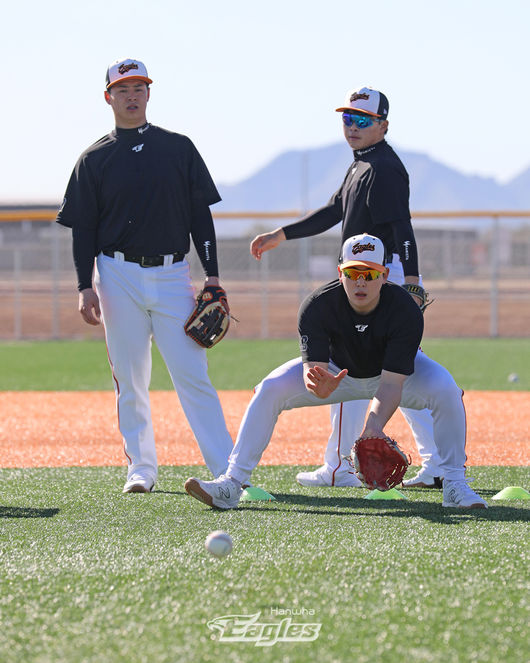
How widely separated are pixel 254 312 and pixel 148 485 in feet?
79.5

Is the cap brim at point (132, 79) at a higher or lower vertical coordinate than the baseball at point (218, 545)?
higher

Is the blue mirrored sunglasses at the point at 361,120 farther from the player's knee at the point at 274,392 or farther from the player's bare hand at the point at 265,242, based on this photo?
the player's knee at the point at 274,392

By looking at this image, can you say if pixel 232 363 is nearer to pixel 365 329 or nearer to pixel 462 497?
pixel 462 497

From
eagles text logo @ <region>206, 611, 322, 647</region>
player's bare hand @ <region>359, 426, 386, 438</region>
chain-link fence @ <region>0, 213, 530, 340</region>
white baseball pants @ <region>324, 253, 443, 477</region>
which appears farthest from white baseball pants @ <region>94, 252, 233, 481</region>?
chain-link fence @ <region>0, 213, 530, 340</region>

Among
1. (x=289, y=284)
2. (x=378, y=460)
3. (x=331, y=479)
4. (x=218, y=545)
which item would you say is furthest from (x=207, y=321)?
(x=289, y=284)

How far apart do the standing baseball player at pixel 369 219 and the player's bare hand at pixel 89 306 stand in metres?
0.96

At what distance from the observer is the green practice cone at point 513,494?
5195mm

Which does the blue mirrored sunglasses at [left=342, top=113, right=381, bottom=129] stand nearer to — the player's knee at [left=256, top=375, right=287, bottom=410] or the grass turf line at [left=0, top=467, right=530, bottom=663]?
the player's knee at [left=256, top=375, right=287, bottom=410]

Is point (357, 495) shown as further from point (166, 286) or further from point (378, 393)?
point (166, 286)

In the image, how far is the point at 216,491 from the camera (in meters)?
4.76

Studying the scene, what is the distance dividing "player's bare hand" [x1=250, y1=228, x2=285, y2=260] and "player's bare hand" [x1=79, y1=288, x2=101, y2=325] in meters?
0.93

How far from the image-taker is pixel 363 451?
4555 mm

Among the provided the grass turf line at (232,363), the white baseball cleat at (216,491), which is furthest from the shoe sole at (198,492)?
the grass turf line at (232,363)

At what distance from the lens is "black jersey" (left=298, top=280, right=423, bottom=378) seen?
4.60 metres
